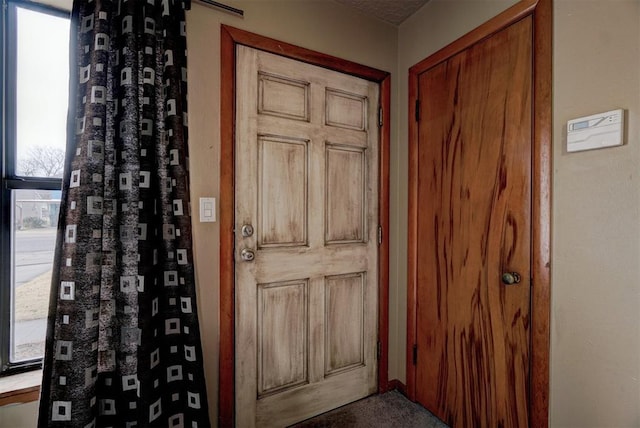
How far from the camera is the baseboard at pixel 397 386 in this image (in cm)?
198

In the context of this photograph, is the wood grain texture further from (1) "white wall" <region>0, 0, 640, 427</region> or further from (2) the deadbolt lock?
(2) the deadbolt lock

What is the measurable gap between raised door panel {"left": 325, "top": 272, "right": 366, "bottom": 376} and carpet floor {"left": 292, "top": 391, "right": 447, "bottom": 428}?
23cm

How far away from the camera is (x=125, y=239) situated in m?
1.21

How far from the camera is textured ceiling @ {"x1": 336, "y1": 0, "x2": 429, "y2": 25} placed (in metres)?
1.81

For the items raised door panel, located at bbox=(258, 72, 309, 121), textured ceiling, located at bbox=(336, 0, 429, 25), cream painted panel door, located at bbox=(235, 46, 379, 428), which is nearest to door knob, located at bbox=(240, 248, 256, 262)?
cream painted panel door, located at bbox=(235, 46, 379, 428)

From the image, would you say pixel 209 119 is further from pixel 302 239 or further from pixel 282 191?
pixel 302 239

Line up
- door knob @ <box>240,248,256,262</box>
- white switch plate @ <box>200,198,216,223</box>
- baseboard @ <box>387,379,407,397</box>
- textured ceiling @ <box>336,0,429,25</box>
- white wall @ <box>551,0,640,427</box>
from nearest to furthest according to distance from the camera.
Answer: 1. white wall @ <box>551,0,640,427</box>
2. white switch plate @ <box>200,198,216,223</box>
3. door knob @ <box>240,248,256,262</box>
4. textured ceiling @ <box>336,0,429,25</box>
5. baseboard @ <box>387,379,407,397</box>

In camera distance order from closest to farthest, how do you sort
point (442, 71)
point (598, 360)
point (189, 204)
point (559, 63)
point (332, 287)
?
point (598, 360), point (559, 63), point (189, 204), point (442, 71), point (332, 287)

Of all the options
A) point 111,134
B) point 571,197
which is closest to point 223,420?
point 111,134

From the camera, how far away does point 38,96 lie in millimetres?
1286

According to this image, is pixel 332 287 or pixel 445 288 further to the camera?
pixel 332 287

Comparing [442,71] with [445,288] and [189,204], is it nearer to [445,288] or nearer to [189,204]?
[445,288]

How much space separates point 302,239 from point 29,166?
1.27 metres

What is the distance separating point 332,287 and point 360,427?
2.56 feet
